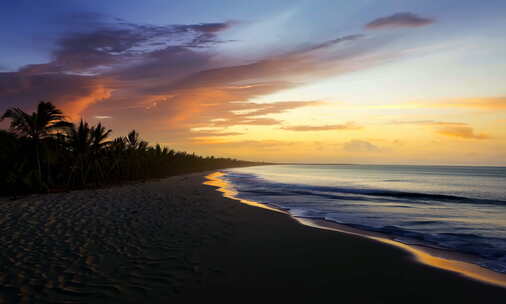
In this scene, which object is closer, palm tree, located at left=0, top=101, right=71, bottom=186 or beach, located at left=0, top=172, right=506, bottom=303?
beach, located at left=0, top=172, right=506, bottom=303

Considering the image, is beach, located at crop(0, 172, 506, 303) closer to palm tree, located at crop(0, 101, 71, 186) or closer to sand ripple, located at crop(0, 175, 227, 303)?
sand ripple, located at crop(0, 175, 227, 303)

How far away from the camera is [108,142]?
30.4 m

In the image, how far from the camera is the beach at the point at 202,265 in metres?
5.00

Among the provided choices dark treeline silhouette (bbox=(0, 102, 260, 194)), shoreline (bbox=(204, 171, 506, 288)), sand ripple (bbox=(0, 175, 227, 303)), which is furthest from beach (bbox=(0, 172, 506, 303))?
dark treeline silhouette (bbox=(0, 102, 260, 194))

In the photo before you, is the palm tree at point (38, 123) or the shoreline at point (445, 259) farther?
the palm tree at point (38, 123)

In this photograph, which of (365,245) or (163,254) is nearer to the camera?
(163,254)

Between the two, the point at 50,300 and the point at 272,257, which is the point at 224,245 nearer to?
the point at 272,257

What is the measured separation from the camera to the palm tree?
20.7 metres

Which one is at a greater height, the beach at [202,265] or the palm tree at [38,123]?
the palm tree at [38,123]

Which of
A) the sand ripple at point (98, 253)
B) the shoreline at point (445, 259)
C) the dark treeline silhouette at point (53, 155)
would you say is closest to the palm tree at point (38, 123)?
the dark treeline silhouette at point (53, 155)

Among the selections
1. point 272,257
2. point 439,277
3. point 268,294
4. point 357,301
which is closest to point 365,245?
point 439,277

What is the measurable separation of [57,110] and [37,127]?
1.90 meters

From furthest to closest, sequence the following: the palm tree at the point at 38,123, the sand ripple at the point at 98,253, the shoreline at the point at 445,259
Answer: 1. the palm tree at the point at 38,123
2. the shoreline at the point at 445,259
3. the sand ripple at the point at 98,253

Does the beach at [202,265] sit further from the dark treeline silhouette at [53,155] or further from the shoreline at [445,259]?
the dark treeline silhouette at [53,155]
